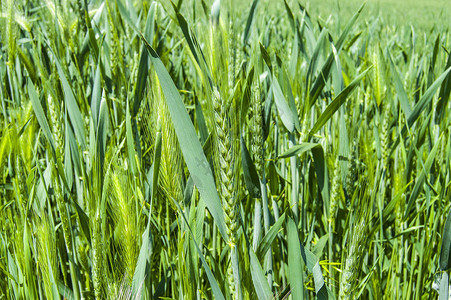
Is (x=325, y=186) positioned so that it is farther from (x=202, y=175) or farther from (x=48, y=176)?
(x=48, y=176)

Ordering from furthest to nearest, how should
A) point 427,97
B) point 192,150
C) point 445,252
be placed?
1. point 427,97
2. point 445,252
3. point 192,150

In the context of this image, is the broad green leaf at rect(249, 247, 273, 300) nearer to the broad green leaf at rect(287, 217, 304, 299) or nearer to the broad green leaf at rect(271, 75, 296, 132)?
the broad green leaf at rect(287, 217, 304, 299)

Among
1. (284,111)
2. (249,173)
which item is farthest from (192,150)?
(284,111)

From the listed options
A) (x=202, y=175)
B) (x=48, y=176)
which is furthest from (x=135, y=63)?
(x=202, y=175)

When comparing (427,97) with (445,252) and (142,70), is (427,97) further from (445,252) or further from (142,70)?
(142,70)

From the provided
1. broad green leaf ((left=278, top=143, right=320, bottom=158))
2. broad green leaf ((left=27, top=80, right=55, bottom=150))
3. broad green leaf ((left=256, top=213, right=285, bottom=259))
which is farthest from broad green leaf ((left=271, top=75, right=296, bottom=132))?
broad green leaf ((left=27, top=80, right=55, bottom=150))

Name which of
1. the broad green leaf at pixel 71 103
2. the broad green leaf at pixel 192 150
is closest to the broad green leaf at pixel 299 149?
the broad green leaf at pixel 192 150

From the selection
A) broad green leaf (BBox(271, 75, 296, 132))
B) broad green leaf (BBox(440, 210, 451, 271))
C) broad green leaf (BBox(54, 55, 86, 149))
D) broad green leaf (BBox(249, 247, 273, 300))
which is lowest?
broad green leaf (BBox(440, 210, 451, 271))

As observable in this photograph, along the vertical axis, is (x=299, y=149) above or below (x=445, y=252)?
above

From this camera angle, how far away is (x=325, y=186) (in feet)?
2.09

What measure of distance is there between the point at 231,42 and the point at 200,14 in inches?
4.0

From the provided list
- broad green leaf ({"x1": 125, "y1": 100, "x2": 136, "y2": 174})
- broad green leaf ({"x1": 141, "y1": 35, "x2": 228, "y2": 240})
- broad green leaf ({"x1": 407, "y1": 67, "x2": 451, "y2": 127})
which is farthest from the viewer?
broad green leaf ({"x1": 407, "y1": 67, "x2": 451, "y2": 127})

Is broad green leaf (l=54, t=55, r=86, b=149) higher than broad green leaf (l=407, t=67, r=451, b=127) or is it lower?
higher

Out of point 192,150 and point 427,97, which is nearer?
point 192,150
